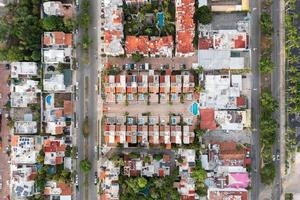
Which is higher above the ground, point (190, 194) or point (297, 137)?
point (297, 137)

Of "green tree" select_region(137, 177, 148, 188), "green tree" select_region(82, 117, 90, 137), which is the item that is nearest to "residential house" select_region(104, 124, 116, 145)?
"green tree" select_region(82, 117, 90, 137)

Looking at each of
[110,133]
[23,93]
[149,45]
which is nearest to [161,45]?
[149,45]

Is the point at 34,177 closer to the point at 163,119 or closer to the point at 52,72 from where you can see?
the point at 52,72

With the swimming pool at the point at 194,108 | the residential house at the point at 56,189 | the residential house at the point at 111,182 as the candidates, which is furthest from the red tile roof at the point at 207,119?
the residential house at the point at 56,189

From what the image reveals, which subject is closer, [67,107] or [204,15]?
[204,15]

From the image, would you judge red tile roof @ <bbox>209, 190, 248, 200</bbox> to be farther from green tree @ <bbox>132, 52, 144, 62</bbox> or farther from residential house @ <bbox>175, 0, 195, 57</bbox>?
green tree @ <bbox>132, 52, 144, 62</bbox>

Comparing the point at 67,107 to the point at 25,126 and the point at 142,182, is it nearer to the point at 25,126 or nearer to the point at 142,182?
the point at 25,126

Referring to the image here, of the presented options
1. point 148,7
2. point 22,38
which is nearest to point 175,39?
point 148,7
